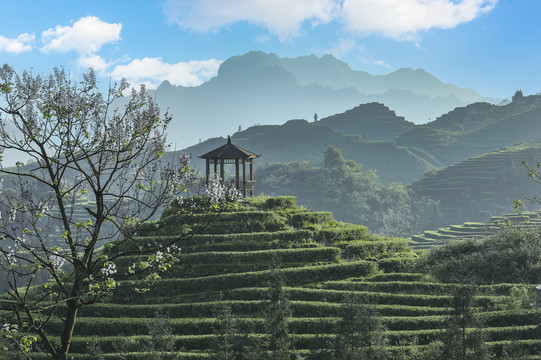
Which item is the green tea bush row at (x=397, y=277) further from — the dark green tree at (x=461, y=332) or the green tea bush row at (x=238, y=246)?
the dark green tree at (x=461, y=332)

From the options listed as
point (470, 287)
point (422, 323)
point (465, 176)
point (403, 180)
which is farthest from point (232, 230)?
point (403, 180)

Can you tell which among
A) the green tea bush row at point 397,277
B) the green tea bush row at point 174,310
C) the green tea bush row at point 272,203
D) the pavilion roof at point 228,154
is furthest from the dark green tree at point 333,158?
the green tea bush row at point 174,310

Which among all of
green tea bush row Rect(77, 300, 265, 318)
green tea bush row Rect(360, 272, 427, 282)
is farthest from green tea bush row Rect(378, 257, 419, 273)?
green tea bush row Rect(77, 300, 265, 318)

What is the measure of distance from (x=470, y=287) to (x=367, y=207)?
91836 mm

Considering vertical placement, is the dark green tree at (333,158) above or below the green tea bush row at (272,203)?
above

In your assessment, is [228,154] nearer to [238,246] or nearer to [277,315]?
[238,246]

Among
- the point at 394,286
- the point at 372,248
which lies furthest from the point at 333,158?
the point at 394,286

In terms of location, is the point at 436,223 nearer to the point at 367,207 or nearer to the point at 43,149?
Result: the point at 367,207

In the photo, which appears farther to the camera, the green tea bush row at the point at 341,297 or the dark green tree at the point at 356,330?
the green tea bush row at the point at 341,297

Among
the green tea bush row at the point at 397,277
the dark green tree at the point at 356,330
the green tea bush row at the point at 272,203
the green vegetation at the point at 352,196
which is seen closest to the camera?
the dark green tree at the point at 356,330

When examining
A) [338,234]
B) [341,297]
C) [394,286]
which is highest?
[338,234]

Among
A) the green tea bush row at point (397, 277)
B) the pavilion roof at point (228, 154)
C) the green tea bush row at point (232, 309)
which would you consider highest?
the pavilion roof at point (228, 154)

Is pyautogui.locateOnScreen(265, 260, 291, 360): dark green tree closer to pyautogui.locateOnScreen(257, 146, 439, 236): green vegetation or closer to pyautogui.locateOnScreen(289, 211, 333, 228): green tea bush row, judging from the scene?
pyautogui.locateOnScreen(289, 211, 333, 228): green tea bush row

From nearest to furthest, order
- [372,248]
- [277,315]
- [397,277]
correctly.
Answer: [277,315] < [397,277] < [372,248]
